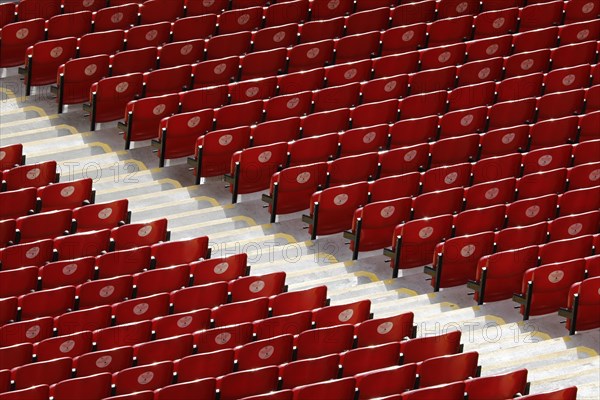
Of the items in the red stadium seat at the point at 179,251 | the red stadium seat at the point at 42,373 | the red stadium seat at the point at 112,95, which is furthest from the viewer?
the red stadium seat at the point at 112,95

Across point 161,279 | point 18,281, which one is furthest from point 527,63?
point 18,281

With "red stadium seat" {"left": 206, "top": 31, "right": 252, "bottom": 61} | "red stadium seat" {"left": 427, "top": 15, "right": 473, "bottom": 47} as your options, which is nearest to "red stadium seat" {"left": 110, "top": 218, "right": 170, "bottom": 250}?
"red stadium seat" {"left": 206, "top": 31, "right": 252, "bottom": 61}

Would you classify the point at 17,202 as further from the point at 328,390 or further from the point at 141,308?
the point at 328,390

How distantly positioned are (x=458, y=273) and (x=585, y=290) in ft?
2.12

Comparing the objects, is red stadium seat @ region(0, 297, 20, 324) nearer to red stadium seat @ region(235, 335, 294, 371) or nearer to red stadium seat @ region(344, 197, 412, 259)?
red stadium seat @ region(235, 335, 294, 371)

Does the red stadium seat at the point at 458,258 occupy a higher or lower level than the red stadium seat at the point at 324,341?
higher

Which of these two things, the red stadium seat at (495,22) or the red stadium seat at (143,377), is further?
the red stadium seat at (495,22)

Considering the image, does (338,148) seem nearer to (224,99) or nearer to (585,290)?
(224,99)

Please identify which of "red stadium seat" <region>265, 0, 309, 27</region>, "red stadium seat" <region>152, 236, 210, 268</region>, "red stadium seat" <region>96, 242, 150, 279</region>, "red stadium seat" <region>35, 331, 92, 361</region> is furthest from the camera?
"red stadium seat" <region>265, 0, 309, 27</region>

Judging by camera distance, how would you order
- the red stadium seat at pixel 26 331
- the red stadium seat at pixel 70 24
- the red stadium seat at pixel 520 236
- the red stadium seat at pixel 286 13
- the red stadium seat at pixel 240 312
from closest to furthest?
1. the red stadium seat at pixel 26 331
2. the red stadium seat at pixel 240 312
3. the red stadium seat at pixel 520 236
4. the red stadium seat at pixel 70 24
5. the red stadium seat at pixel 286 13

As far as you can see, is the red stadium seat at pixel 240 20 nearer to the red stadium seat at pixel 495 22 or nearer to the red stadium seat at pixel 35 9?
the red stadium seat at pixel 35 9

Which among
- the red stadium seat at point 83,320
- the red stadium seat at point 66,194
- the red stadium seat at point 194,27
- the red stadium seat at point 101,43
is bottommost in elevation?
the red stadium seat at point 83,320

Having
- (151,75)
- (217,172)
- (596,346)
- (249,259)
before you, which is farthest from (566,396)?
(151,75)

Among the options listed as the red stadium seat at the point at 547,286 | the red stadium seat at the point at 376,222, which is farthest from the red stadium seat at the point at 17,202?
the red stadium seat at the point at 547,286
